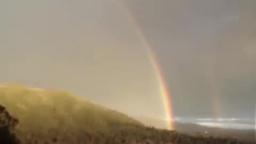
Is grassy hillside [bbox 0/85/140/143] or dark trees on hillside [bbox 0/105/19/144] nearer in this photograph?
dark trees on hillside [bbox 0/105/19/144]

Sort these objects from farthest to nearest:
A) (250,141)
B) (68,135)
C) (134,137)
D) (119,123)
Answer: (119,123) → (68,135) → (134,137) → (250,141)

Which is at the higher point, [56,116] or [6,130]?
[56,116]

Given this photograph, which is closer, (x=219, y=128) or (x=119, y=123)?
(x=219, y=128)

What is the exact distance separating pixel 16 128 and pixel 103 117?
14592 mm

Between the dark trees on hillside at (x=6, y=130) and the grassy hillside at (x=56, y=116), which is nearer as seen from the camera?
the dark trees on hillside at (x=6, y=130)

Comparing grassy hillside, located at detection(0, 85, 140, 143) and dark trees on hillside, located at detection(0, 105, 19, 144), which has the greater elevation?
grassy hillside, located at detection(0, 85, 140, 143)

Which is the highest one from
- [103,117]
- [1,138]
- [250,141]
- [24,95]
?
[24,95]

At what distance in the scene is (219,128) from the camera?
24.8 meters

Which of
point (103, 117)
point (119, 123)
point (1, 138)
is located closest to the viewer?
point (1, 138)

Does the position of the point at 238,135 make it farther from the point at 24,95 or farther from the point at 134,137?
the point at 24,95

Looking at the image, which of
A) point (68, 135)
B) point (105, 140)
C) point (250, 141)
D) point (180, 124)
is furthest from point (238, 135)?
point (68, 135)

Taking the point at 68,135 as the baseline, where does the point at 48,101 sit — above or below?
above

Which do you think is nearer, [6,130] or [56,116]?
[6,130]

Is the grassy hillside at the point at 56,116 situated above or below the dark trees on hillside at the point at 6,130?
above
